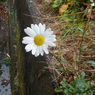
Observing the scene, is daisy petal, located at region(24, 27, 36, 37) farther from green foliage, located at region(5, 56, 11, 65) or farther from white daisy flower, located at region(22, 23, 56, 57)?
green foliage, located at region(5, 56, 11, 65)

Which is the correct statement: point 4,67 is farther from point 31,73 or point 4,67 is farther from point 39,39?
point 39,39

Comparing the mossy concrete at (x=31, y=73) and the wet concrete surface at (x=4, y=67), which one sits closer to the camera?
the mossy concrete at (x=31, y=73)

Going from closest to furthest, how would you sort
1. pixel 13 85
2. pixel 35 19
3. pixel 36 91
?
1. pixel 36 91
2. pixel 35 19
3. pixel 13 85

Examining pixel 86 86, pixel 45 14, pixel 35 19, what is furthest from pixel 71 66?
pixel 45 14

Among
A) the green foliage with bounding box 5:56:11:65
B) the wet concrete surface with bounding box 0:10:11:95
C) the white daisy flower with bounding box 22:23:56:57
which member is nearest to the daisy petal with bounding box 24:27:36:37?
the white daisy flower with bounding box 22:23:56:57

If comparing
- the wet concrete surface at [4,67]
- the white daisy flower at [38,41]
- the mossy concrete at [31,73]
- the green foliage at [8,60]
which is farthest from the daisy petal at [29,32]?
the green foliage at [8,60]

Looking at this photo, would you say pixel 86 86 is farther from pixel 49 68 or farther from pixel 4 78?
pixel 4 78

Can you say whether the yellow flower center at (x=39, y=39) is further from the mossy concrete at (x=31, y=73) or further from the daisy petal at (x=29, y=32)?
the mossy concrete at (x=31, y=73)

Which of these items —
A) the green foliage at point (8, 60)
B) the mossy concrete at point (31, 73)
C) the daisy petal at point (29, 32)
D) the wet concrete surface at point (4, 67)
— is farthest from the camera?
the green foliage at point (8, 60)

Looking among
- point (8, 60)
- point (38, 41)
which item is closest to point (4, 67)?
point (8, 60)

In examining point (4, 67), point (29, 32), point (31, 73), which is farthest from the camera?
point (4, 67)

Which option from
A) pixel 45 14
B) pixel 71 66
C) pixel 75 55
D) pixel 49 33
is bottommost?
pixel 71 66
